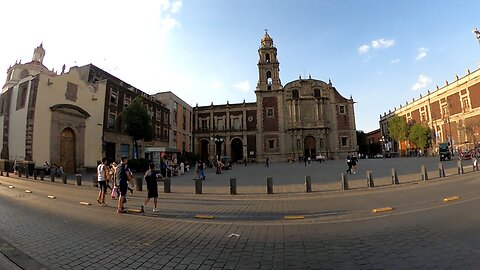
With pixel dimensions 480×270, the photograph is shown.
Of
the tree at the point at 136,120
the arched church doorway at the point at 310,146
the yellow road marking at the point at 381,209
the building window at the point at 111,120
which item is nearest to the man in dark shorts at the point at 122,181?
the yellow road marking at the point at 381,209

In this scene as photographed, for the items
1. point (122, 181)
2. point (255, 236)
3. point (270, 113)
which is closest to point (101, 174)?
point (122, 181)

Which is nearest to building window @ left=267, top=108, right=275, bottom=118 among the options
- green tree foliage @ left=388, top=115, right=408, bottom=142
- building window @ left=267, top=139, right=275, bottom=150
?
building window @ left=267, top=139, right=275, bottom=150

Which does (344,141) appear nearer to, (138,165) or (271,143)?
(271,143)

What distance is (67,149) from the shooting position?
99.3ft

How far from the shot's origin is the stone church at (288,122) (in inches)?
2655

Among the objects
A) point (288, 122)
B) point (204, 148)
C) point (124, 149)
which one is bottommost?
point (124, 149)

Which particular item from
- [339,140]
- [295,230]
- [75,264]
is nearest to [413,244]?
[295,230]

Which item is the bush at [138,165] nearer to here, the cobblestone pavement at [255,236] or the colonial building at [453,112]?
the cobblestone pavement at [255,236]

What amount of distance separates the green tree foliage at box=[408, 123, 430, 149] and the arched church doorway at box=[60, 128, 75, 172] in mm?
79018

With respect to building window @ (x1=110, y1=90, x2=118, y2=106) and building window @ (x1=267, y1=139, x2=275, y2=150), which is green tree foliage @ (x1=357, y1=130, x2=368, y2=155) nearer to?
building window @ (x1=267, y1=139, x2=275, y2=150)

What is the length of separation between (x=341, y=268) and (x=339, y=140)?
222 ft

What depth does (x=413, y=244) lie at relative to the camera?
203 inches

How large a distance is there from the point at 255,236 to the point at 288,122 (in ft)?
210

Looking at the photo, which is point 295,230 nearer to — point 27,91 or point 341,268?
point 341,268
